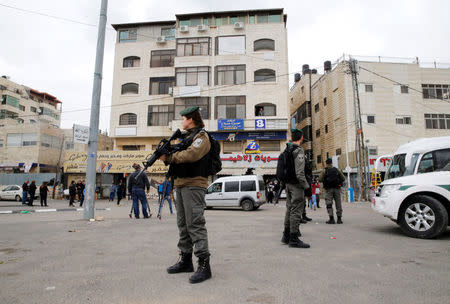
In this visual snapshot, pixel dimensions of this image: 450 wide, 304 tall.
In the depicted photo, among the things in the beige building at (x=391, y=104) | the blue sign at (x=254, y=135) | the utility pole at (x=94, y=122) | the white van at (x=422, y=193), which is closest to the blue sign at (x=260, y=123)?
the blue sign at (x=254, y=135)

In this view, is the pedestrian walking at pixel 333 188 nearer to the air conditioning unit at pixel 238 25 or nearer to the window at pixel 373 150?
the window at pixel 373 150

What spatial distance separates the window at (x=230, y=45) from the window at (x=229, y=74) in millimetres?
1669

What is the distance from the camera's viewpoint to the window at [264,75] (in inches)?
1145

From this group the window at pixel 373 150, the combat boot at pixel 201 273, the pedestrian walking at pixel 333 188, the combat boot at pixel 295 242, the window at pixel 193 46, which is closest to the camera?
the combat boot at pixel 201 273

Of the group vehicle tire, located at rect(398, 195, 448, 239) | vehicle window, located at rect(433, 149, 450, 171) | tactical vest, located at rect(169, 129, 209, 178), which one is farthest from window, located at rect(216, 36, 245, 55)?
tactical vest, located at rect(169, 129, 209, 178)

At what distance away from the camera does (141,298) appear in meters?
2.66

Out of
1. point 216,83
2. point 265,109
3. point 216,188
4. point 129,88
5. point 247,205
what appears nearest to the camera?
point 247,205

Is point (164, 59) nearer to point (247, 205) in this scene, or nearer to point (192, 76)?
point (192, 76)

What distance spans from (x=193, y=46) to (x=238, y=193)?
67.4 ft

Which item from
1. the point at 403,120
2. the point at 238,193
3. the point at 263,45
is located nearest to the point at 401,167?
the point at 238,193

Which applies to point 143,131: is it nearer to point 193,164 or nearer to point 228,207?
point 228,207

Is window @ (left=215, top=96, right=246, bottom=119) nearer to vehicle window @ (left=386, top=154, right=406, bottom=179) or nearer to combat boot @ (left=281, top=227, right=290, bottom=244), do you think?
vehicle window @ (left=386, top=154, right=406, bottom=179)

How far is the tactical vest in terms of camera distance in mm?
3432

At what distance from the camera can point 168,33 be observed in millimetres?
32312
